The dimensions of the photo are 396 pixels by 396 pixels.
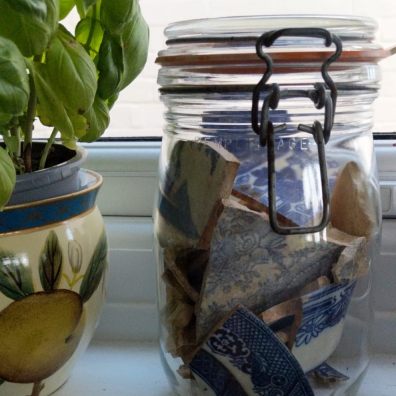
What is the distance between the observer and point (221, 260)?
482 millimetres

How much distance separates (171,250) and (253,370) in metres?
0.10

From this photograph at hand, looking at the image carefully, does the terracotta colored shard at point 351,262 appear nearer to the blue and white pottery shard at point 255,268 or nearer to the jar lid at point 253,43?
the blue and white pottery shard at point 255,268

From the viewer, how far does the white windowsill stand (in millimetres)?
597

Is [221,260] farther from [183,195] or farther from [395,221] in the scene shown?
[395,221]

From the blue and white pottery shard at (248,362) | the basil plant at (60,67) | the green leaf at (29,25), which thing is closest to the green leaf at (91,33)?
the basil plant at (60,67)

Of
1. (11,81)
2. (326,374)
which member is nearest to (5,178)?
(11,81)

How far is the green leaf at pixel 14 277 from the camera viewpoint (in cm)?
46

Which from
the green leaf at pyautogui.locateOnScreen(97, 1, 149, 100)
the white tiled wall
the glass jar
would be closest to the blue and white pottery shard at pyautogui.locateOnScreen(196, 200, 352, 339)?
the glass jar

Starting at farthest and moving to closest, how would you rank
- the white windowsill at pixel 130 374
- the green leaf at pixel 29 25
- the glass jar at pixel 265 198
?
1. the white windowsill at pixel 130 374
2. the glass jar at pixel 265 198
3. the green leaf at pixel 29 25

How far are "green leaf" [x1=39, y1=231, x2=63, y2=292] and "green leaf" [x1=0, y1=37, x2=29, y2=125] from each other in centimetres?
12

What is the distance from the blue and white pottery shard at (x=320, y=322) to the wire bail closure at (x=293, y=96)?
0.05 meters

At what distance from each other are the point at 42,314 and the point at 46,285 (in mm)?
19

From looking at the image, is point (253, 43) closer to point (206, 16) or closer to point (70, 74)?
point (70, 74)

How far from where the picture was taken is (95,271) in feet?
1.67
